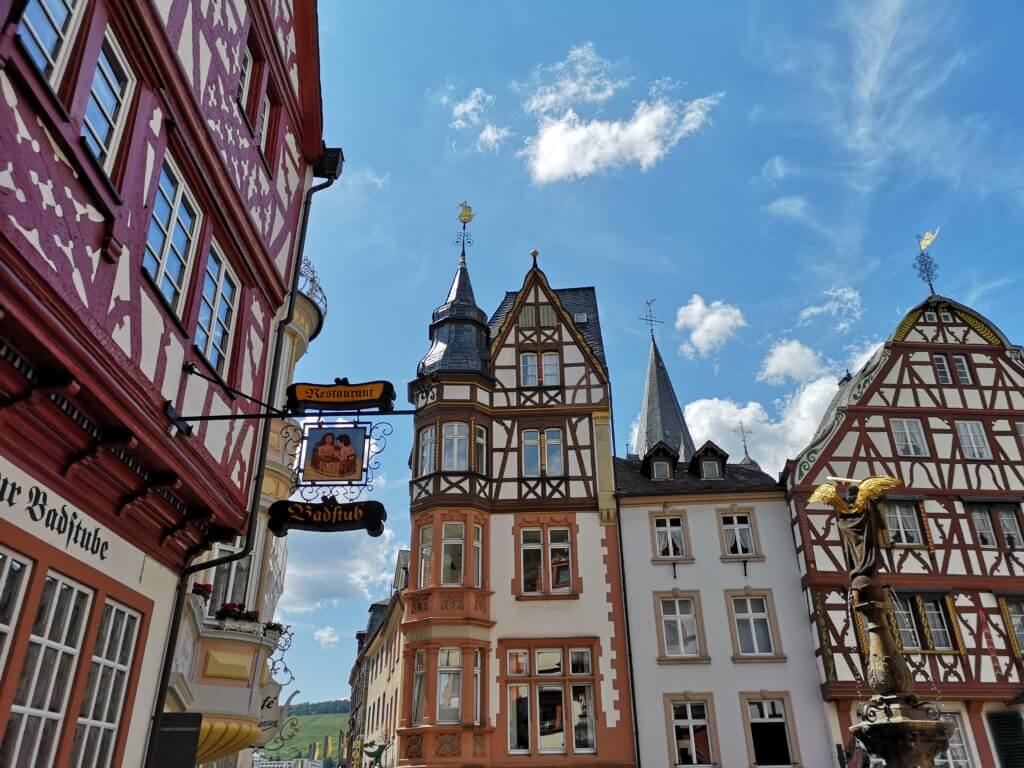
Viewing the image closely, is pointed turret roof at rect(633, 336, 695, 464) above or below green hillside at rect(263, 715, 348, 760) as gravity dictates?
above

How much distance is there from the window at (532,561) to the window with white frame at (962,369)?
14.3 meters

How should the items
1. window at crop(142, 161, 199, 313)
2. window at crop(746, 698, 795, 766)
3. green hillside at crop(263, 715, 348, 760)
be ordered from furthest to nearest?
1. green hillside at crop(263, 715, 348, 760)
2. window at crop(746, 698, 795, 766)
3. window at crop(142, 161, 199, 313)

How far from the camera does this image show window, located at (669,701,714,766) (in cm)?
2073

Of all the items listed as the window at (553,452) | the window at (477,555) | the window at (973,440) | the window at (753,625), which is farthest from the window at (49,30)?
the window at (973,440)

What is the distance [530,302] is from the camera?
90.1 ft

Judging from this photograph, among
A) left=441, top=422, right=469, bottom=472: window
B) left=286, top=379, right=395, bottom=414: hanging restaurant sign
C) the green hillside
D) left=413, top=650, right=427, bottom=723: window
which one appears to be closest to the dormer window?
left=441, top=422, right=469, bottom=472: window

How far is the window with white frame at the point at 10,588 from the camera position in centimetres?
541

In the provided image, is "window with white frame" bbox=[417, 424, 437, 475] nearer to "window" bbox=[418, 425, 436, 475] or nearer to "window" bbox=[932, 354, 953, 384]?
"window" bbox=[418, 425, 436, 475]

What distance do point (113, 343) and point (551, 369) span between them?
20.4 metres

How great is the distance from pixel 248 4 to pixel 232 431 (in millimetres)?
5423

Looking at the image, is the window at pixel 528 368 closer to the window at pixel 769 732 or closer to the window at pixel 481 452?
the window at pixel 481 452

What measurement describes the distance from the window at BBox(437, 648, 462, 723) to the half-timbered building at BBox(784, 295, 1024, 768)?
9554mm

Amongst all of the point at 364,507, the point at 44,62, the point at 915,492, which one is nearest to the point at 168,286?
the point at 44,62

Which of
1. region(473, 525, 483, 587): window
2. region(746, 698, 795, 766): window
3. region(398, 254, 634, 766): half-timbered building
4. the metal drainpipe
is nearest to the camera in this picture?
the metal drainpipe
